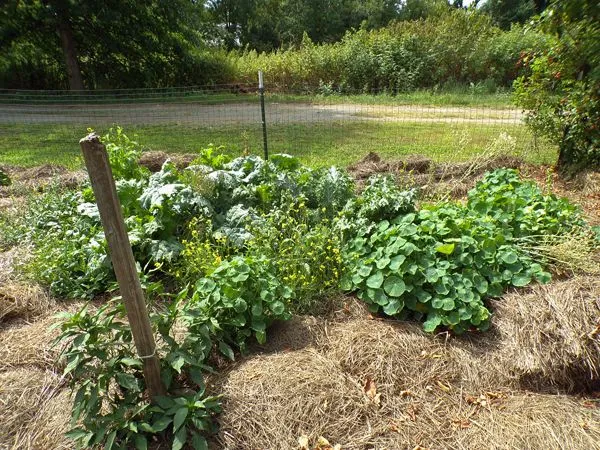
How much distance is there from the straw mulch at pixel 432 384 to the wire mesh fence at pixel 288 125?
4.00 m

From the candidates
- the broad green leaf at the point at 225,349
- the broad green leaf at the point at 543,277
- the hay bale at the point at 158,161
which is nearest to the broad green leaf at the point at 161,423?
the broad green leaf at the point at 225,349

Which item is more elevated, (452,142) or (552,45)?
(552,45)

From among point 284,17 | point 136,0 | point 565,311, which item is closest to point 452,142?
point 565,311

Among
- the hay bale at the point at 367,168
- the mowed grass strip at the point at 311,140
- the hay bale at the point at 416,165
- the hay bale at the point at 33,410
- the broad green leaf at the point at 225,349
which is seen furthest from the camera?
the mowed grass strip at the point at 311,140

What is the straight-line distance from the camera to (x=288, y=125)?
1004 centimetres

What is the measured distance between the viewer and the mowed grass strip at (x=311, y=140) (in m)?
6.80

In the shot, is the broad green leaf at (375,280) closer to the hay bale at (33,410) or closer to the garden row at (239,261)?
the garden row at (239,261)

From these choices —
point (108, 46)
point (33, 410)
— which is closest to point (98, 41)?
point (108, 46)

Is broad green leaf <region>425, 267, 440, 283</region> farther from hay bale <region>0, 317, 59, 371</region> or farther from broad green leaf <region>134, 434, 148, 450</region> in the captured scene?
hay bale <region>0, 317, 59, 371</region>

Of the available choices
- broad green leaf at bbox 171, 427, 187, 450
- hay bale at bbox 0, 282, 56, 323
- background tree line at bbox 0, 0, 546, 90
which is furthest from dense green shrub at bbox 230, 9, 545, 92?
broad green leaf at bbox 171, 427, 187, 450

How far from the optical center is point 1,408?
6.53 feet

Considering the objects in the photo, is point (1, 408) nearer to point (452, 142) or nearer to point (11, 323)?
point (11, 323)

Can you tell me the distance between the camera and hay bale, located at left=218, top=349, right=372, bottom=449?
192 centimetres

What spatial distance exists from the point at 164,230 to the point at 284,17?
3525 centimetres
